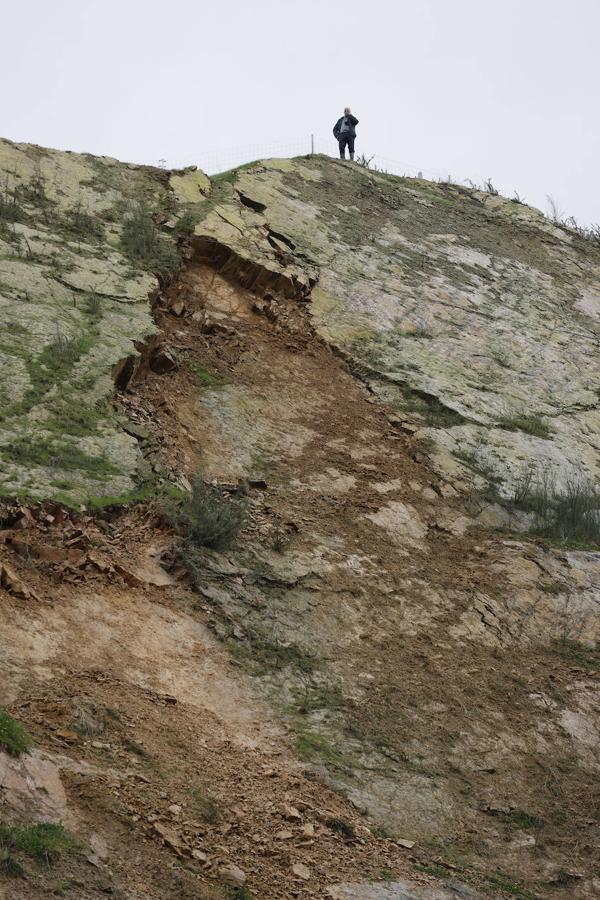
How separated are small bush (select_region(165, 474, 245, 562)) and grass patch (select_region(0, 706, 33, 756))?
2.97 m

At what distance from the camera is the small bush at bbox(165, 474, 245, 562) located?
8.13 meters

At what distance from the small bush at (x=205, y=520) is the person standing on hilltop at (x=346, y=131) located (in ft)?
39.2

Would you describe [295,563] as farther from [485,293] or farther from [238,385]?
[485,293]

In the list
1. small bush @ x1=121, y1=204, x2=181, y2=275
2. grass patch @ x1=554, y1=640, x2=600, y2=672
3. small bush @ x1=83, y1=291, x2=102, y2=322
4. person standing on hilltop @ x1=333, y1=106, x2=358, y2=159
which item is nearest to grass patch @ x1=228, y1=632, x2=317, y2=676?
grass patch @ x1=554, y1=640, x2=600, y2=672

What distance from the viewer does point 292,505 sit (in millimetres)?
9430

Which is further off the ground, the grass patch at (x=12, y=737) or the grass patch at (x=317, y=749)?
the grass patch at (x=12, y=737)

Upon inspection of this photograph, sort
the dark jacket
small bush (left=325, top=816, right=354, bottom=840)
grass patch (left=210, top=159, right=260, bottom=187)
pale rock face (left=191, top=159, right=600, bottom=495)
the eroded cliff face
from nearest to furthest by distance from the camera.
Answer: small bush (left=325, top=816, right=354, bottom=840)
the eroded cliff face
pale rock face (left=191, top=159, right=600, bottom=495)
grass patch (left=210, top=159, right=260, bottom=187)
the dark jacket

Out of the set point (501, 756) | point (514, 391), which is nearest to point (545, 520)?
point (514, 391)

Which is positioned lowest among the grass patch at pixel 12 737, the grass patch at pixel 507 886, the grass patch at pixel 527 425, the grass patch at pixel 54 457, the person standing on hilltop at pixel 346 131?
the grass patch at pixel 507 886

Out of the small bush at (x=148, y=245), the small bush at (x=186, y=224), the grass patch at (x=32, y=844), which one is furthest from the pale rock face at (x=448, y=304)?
the grass patch at (x=32, y=844)

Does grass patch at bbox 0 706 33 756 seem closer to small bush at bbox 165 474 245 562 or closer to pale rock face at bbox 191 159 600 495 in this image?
small bush at bbox 165 474 245 562

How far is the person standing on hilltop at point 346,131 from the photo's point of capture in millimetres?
18672

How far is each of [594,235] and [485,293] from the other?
5.50 m

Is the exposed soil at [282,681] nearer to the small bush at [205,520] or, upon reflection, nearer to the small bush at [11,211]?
the small bush at [205,520]
